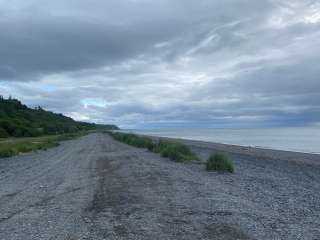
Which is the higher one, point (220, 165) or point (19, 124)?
point (19, 124)

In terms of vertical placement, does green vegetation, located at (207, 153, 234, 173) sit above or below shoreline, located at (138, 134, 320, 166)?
below

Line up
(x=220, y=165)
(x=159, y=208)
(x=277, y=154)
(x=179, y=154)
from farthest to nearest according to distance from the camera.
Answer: (x=277, y=154) < (x=179, y=154) < (x=220, y=165) < (x=159, y=208)

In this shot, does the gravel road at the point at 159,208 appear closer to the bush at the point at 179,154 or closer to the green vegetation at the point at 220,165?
the green vegetation at the point at 220,165

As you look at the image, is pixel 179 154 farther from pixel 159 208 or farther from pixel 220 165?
pixel 159 208

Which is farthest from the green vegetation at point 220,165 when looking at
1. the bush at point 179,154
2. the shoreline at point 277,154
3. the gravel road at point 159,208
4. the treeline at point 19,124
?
the treeline at point 19,124

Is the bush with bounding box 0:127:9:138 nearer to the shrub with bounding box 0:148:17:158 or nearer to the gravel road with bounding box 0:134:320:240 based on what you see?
the shrub with bounding box 0:148:17:158

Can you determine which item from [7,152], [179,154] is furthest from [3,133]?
[179,154]

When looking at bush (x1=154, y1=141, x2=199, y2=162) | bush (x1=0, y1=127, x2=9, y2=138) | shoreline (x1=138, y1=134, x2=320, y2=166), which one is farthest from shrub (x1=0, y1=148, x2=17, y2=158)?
bush (x1=0, y1=127, x2=9, y2=138)

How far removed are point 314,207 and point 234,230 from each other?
439cm

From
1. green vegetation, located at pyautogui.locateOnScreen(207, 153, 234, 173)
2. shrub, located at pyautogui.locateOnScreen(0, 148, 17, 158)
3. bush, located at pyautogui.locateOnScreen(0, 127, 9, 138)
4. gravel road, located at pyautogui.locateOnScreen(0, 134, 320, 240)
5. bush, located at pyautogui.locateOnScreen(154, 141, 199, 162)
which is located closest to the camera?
gravel road, located at pyautogui.locateOnScreen(0, 134, 320, 240)

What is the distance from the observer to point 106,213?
11031 millimetres

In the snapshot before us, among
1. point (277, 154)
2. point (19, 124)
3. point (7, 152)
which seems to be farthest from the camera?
point (19, 124)

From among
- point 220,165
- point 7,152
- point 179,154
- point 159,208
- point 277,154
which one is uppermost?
point 277,154

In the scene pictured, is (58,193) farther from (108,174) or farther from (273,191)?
(273,191)
